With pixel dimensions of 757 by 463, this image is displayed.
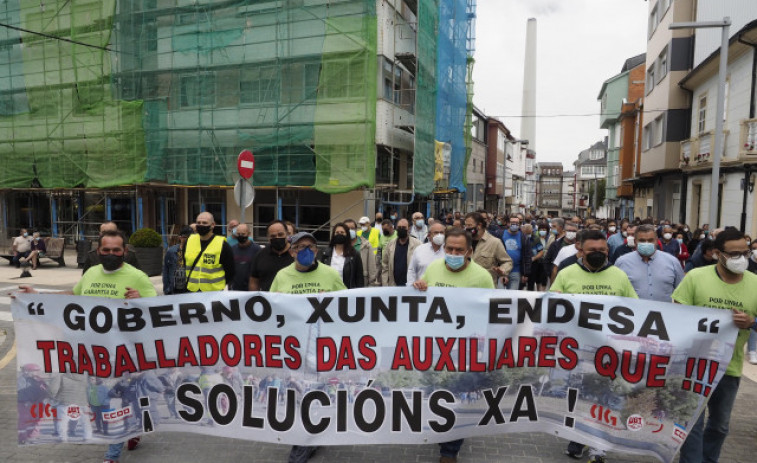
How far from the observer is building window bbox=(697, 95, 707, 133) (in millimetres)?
19339

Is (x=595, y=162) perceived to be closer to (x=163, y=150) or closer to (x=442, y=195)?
(x=442, y=195)

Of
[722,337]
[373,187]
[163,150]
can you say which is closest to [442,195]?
[373,187]

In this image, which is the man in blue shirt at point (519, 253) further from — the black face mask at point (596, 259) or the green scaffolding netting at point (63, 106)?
the green scaffolding netting at point (63, 106)

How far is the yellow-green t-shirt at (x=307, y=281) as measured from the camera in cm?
Answer: 421

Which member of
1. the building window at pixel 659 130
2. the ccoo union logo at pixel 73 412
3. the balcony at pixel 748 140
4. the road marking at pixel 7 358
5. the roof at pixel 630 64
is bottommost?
the road marking at pixel 7 358

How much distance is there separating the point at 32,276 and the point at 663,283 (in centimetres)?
1502

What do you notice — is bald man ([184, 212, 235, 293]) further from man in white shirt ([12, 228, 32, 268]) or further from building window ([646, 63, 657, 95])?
building window ([646, 63, 657, 95])

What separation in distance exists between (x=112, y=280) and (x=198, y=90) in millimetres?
15292

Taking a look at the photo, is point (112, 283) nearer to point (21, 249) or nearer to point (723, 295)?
point (723, 295)

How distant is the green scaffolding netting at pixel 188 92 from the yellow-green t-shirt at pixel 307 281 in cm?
1221

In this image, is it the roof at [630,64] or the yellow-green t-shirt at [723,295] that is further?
the roof at [630,64]

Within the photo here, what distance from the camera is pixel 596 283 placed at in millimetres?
4121

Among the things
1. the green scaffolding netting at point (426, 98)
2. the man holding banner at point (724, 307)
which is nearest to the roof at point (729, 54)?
the green scaffolding netting at point (426, 98)

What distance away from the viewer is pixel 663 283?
5234 mm
